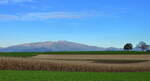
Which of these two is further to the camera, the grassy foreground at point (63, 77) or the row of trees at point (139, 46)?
the row of trees at point (139, 46)

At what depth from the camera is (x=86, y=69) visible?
42.9 metres

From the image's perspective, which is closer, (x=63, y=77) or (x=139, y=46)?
(x=63, y=77)

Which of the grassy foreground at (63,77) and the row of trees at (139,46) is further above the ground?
the row of trees at (139,46)

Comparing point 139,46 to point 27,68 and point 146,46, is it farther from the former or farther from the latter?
point 27,68

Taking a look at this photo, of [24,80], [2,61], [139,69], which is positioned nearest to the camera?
[24,80]

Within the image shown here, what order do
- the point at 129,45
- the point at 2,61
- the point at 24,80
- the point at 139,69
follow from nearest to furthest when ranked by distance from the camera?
the point at 24,80
the point at 2,61
the point at 139,69
the point at 129,45

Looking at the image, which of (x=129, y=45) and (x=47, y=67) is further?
(x=129, y=45)

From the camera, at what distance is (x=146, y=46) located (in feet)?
645

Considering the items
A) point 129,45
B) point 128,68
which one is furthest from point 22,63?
point 129,45

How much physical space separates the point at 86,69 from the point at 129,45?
151 m

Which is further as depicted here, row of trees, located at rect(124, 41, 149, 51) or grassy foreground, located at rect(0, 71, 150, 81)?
row of trees, located at rect(124, 41, 149, 51)

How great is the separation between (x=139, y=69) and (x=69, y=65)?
9831 mm

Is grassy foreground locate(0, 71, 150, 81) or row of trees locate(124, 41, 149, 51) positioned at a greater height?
row of trees locate(124, 41, 149, 51)

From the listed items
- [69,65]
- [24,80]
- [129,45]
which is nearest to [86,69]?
[69,65]
